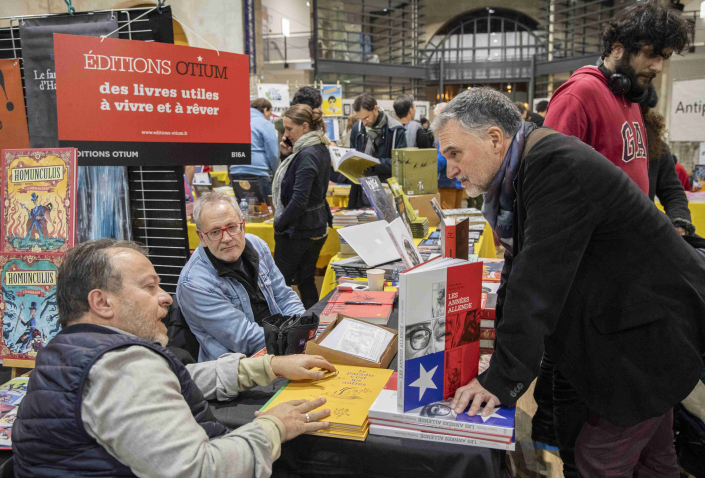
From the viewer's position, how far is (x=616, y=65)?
2029mm

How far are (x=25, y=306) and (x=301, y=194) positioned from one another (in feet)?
5.73

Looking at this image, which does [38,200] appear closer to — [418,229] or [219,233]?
[219,233]

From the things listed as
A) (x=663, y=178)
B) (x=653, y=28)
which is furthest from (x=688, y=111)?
(x=653, y=28)

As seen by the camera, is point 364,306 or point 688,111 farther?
point 688,111

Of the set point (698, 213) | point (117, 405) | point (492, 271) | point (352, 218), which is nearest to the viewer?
point (117, 405)

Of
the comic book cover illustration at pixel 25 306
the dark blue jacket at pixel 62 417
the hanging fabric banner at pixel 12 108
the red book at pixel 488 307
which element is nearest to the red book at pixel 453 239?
the red book at pixel 488 307

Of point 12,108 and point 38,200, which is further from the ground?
point 12,108

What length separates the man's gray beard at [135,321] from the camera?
4.03 feet

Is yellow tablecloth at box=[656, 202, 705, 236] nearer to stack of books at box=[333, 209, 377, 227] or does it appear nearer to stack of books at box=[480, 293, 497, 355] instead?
stack of books at box=[333, 209, 377, 227]

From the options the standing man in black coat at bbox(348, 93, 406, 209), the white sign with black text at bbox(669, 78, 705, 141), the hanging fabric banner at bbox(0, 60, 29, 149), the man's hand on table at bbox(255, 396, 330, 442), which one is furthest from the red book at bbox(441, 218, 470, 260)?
the white sign with black text at bbox(669, 78, 705, 141)

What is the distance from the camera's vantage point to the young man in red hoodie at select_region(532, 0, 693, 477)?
1890mm

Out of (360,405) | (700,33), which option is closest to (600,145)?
(360,405)

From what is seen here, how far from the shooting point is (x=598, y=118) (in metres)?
2.02

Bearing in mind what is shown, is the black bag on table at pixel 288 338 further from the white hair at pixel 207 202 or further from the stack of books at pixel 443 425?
the white hair at pixel 207 202
